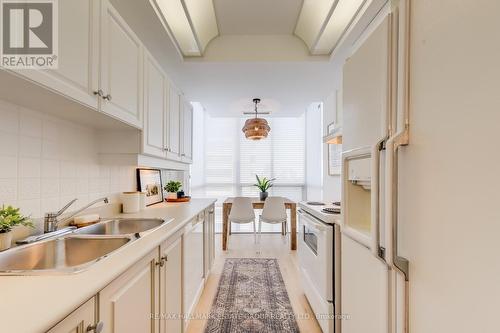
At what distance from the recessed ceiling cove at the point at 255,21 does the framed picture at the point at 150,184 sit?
4.16 ft

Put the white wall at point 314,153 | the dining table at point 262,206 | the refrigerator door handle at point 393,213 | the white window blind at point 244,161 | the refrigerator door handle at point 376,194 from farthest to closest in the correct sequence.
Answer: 1. the white window blind at point 244,161
2. the white wall at point 314,153
3. the dining table at point 262,206
4. the refrigerator door handle at point 376,194
5. the refrigerator door handle at point 393,213

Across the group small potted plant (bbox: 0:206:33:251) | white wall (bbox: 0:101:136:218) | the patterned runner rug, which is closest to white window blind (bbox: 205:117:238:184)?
the patterned runner rug

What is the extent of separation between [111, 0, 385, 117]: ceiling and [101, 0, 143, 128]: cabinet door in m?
0.27

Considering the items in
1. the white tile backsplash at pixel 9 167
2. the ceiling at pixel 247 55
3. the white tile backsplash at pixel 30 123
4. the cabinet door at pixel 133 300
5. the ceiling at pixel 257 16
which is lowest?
the cabinet door at pixel 133 300

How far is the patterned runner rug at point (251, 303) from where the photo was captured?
1847mm

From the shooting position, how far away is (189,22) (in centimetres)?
192

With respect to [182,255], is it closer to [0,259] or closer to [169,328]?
[169,328]

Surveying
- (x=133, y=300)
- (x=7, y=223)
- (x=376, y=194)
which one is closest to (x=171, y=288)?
(x=133, y=300)

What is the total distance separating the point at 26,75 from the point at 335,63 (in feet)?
7.78

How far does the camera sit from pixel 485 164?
52 centimetres

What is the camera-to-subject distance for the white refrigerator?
801 mm

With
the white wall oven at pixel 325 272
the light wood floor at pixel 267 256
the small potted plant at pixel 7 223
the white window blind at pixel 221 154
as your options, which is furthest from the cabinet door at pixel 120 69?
the white window blind at pixel 221 154

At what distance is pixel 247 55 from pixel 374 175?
1.88 metres

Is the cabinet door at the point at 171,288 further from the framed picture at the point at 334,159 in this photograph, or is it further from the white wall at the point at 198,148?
the white wall at the point at 198,148
